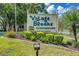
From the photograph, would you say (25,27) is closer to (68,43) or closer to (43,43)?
(43,43)

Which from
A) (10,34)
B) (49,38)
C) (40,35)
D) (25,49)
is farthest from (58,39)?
(10,34)

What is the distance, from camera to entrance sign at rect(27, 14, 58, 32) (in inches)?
177

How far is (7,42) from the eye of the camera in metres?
4.55

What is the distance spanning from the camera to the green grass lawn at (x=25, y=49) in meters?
4.50

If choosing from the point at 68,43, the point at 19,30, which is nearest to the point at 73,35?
the point at 68,43

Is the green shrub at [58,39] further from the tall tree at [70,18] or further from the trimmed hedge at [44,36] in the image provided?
the tall tree at [70,18]

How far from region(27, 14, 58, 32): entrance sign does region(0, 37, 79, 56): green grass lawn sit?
23 centimetres

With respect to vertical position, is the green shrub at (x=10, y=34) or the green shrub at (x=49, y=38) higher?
the green shrub at (x=10, y=34)

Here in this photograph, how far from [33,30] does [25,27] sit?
0.12m

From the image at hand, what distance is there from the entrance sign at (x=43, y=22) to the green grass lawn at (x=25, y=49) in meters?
0.23

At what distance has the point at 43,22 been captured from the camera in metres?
4.52

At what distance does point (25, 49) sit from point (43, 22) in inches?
18.0

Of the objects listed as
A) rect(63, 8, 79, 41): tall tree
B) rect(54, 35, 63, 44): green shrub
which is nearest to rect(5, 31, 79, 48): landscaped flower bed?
rect(54, 35, 63, 44): green shrub

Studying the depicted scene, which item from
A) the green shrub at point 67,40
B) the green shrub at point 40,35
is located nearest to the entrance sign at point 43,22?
the green shrub at point 40,35
